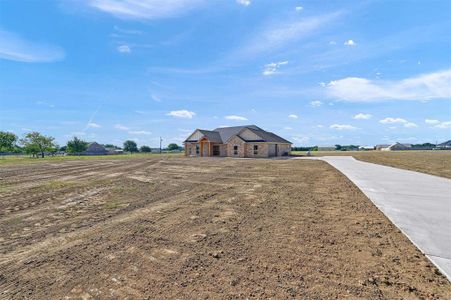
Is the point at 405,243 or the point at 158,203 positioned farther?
the point at 158,203

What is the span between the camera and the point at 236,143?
34781 mm

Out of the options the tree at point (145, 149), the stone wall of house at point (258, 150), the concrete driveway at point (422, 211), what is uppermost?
the tree at point (145, 149)

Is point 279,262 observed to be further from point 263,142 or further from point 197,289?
point 263,142

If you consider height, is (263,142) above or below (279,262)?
above

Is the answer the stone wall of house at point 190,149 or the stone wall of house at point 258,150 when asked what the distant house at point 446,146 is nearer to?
the stone wall of house at point 258,150

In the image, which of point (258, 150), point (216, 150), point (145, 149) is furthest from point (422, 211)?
point (145, 149)

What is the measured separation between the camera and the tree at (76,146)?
7406 cm

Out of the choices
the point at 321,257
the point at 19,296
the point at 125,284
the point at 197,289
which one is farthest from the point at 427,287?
the point at 19,296

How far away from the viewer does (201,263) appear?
3.34 meters

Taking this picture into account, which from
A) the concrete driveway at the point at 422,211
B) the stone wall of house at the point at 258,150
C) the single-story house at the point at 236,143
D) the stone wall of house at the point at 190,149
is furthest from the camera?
the stone wall of house at the point at 190,149

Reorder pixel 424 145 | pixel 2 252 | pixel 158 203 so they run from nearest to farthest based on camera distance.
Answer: pixel 2 252 < pixel 158 203 < pixel 424 145

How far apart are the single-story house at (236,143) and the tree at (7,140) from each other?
51160mm

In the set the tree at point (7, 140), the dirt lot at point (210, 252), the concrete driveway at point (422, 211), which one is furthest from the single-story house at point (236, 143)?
the tree at point (7, 140)

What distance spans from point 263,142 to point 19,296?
103 ft
